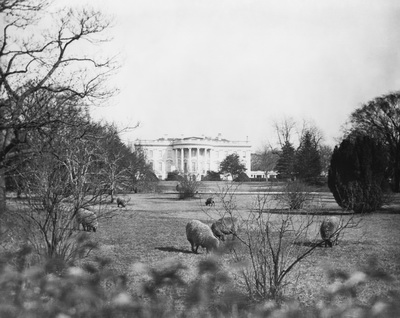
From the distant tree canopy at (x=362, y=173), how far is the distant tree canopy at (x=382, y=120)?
15451mm

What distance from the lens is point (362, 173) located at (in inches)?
709

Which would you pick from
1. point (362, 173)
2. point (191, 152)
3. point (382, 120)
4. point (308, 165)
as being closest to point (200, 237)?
point (362, 173)

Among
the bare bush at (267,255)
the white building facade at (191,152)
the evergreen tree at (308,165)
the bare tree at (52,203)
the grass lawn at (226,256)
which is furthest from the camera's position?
the white building facade at (191,152)

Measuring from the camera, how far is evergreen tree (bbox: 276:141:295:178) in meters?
42.3

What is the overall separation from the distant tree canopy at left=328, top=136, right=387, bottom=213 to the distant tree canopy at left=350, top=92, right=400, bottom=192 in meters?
15.5

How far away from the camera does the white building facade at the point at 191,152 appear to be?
302 feet

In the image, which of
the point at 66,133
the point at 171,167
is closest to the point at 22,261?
the point at 66,133

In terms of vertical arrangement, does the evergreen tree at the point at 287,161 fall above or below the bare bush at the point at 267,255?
above

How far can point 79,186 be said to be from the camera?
7.61 meters

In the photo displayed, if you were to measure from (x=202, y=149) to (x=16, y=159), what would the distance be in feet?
273

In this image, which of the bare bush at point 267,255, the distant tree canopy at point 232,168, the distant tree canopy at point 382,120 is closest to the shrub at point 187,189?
the distant tree canopy at point 382,120

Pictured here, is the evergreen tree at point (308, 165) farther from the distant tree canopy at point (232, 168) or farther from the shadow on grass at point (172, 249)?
the shadow on grass at point (172, 249)

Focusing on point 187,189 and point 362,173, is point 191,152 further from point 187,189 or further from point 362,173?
point 362,173

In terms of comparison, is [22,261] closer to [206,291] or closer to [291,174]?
[206,291]
